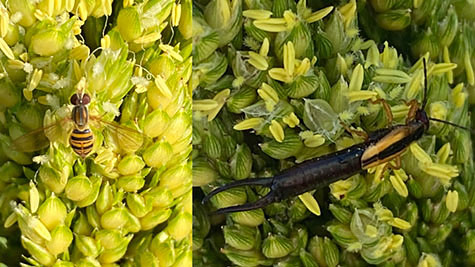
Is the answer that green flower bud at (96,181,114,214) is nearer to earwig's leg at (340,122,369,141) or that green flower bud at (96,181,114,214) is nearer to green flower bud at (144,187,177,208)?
green flower bud at (144,187,177,208)

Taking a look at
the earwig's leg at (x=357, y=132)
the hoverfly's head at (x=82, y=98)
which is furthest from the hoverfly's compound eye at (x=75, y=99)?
the earwig's leg at (x=357, y=132)

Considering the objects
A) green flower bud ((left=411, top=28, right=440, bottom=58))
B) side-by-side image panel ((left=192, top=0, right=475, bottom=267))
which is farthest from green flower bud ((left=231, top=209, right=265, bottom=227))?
green flower bud ((left=411, top=28, right=440, bottom=58))

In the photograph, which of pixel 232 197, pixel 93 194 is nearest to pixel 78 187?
pixel 93 194

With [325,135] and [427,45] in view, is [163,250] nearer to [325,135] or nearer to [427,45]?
[325,135]

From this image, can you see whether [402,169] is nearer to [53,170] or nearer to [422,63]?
[422,63]

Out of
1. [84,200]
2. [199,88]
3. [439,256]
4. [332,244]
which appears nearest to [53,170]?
[84,200]

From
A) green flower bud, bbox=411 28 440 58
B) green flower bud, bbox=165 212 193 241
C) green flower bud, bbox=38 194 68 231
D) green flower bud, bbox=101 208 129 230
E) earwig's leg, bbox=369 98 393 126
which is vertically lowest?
green flower bud, bbox=165 212 193 241

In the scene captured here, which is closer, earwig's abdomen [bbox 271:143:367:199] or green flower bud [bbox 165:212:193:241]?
earwig's abdomen [bbox 271:143:367:199]

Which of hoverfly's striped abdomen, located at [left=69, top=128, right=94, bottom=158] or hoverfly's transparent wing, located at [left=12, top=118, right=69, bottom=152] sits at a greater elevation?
hoverfly's striped abdomen, located at [left=69, top=128, right=94, bottom=158]
